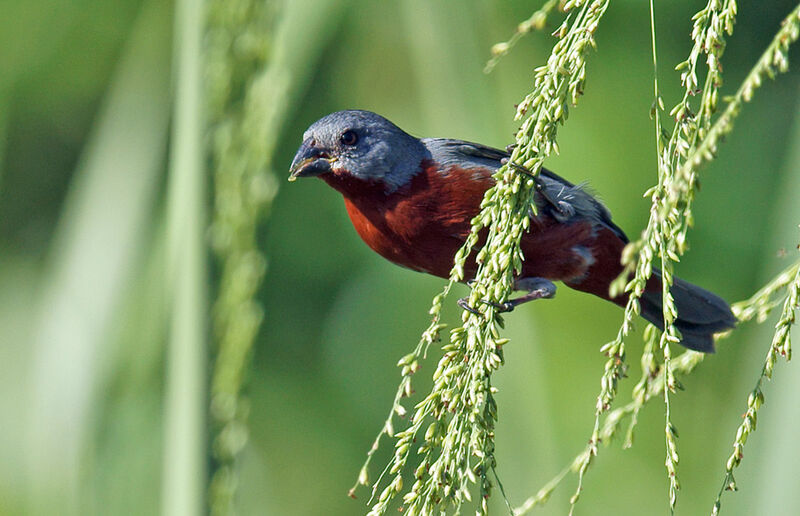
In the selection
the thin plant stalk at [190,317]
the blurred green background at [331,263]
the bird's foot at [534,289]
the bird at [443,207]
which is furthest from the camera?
the blurred green background at [331,263]

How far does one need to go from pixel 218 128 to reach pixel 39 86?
6.24 m

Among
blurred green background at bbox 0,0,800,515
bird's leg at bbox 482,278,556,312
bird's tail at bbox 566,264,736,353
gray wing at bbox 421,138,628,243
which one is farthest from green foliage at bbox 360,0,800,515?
bird's tail at bbox 566,264,736,353

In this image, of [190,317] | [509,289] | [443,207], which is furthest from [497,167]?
[509,289]

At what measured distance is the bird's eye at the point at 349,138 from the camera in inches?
98.6

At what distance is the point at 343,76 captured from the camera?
691 cm

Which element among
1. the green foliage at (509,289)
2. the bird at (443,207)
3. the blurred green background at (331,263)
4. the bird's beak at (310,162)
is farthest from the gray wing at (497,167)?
the green foliage at (509,289)

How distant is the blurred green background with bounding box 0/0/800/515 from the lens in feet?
8.90

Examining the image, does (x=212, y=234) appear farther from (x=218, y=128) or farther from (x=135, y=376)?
(x=135, y=376)

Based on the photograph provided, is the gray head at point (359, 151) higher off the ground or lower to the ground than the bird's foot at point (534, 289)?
higher

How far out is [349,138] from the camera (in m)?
2.52

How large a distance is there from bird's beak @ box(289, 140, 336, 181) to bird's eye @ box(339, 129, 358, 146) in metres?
0.06

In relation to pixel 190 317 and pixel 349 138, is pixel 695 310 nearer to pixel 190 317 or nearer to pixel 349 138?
pixel 349 138

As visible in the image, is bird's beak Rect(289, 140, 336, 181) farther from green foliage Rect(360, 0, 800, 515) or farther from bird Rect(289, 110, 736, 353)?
green foliage Rect(360, 0, 800, 515)

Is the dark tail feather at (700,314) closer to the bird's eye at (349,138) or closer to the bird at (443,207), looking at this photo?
the bird at (443,207)
